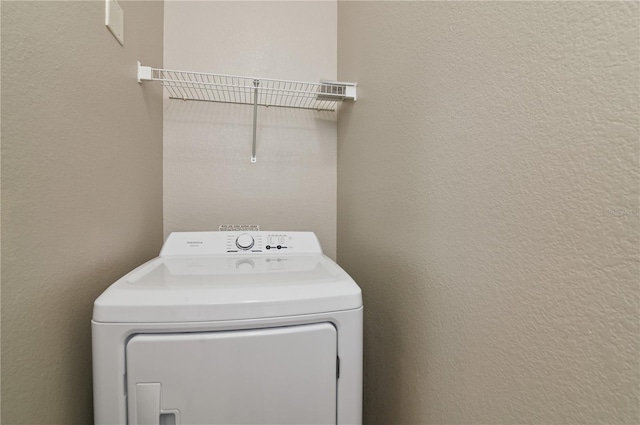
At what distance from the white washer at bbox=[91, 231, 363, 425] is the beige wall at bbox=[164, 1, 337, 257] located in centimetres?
82

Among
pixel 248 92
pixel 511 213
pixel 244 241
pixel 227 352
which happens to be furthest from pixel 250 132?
pixel 511 213

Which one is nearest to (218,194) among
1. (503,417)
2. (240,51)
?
(240,51)

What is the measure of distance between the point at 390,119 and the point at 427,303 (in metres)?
0.67

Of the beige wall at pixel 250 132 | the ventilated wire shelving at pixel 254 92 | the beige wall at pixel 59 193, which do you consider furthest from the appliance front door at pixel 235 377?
the ventilated wire shelving at pixel 254 92

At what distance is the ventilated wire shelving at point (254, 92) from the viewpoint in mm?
1369

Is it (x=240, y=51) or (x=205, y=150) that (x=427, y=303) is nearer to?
(x=205, y=150)

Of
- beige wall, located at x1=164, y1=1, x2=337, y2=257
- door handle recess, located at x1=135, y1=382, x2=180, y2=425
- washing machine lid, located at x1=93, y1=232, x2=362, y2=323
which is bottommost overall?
door handle recess, located at x1=135, y1=382, x2=180, y2=425

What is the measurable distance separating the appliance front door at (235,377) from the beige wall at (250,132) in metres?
0.96

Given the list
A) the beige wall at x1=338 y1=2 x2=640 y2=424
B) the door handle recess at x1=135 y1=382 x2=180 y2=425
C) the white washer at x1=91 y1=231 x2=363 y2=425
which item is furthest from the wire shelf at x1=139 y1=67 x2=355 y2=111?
the door handle recess at x1=135 y1=382 x2=180 y2=425

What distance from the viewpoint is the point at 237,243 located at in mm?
1184

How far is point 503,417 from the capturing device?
53 cm

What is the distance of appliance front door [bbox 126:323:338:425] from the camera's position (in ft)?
2.04

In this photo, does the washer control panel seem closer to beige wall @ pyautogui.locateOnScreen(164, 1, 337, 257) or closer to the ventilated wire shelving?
beige wall @ pyautogui.locateOnScreen(164, 1, 337, 257)

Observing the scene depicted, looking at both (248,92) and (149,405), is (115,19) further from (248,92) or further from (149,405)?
(149,405)
